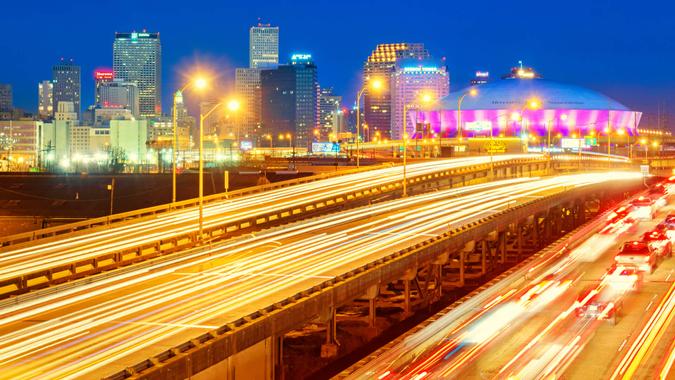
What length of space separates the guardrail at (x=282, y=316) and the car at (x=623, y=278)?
24.6ft

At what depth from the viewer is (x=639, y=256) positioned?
144 ft

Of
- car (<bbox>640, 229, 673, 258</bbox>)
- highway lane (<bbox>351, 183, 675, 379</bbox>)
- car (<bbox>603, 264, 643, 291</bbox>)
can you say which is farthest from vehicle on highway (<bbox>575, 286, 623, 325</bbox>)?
car (<bbox>640, 229, 673, 258</bbox>)

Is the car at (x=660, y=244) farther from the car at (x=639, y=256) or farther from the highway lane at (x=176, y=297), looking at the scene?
the highway lane at (x=176, y=297)

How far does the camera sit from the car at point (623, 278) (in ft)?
127

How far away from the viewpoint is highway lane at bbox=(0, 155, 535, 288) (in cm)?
3822

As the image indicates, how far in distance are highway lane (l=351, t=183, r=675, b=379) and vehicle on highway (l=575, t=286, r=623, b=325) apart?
0.93 ft

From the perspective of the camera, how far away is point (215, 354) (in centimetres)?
2284

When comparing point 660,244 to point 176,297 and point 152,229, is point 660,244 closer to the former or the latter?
point 152,229

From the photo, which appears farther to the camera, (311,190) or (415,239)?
(311,190)

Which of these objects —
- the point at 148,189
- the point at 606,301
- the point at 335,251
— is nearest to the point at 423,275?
the point at 335,251

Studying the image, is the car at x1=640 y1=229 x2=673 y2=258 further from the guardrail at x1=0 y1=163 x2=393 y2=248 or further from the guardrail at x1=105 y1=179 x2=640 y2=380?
the guardrail at x1=0 y1=163 x2=393 y2=248

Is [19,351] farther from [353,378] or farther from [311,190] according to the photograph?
[311,190]

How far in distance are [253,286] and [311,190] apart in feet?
150

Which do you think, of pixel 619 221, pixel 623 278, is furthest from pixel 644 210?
pixel 623 278
